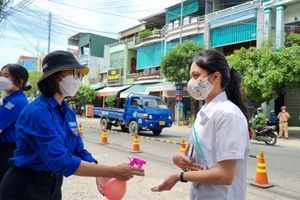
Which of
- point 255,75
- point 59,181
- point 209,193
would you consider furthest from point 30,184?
point 255,75

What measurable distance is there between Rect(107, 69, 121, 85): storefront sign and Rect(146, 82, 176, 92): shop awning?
7279 millimetres

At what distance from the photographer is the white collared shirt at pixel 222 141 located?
1520 mm

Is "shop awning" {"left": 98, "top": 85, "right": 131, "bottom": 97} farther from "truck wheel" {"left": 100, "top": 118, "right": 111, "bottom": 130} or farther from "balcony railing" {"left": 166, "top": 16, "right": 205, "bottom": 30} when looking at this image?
"truck wheel" {"left": 100, "top": 118, "right": 111, "bottom": 130}

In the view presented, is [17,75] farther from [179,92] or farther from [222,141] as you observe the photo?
[179,92]

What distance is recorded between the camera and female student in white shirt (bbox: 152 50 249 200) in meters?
1.53

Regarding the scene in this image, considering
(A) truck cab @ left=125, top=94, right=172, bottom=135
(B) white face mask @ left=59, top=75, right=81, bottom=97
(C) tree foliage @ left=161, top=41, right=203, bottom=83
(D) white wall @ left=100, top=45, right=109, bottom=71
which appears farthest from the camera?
(D) white wall @ left=100, top=45, right=109, bottom=71

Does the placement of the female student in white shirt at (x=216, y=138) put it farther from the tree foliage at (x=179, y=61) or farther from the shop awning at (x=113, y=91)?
the shop awning at (x=113, y=91)

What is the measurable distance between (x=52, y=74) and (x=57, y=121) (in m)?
0.36

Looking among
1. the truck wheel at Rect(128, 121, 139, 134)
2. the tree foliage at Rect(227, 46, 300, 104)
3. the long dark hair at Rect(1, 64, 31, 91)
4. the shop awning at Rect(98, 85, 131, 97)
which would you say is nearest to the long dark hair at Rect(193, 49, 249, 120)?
the long dark hair at Rect(1, 64, 31, 91)

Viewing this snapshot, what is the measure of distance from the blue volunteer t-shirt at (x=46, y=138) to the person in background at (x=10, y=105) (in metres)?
0.90

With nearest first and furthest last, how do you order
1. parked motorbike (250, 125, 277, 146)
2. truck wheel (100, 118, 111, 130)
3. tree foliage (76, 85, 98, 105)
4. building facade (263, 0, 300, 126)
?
parked motorbike (250, 125, 277, 146) → truck wheel (100, 118, 111, 130) → building facade (263, 0, 300, 126) → tree foliage (76, 85, 98, 105)

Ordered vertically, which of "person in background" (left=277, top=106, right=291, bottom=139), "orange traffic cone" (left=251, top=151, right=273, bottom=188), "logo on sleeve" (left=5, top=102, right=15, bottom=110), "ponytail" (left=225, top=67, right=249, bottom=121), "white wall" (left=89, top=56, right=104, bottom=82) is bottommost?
"orange traffic cone" (left=251, top=151, right=273, bottom=188)

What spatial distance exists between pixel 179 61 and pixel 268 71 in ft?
24.4

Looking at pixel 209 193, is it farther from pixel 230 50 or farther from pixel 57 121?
pixel 230 50
